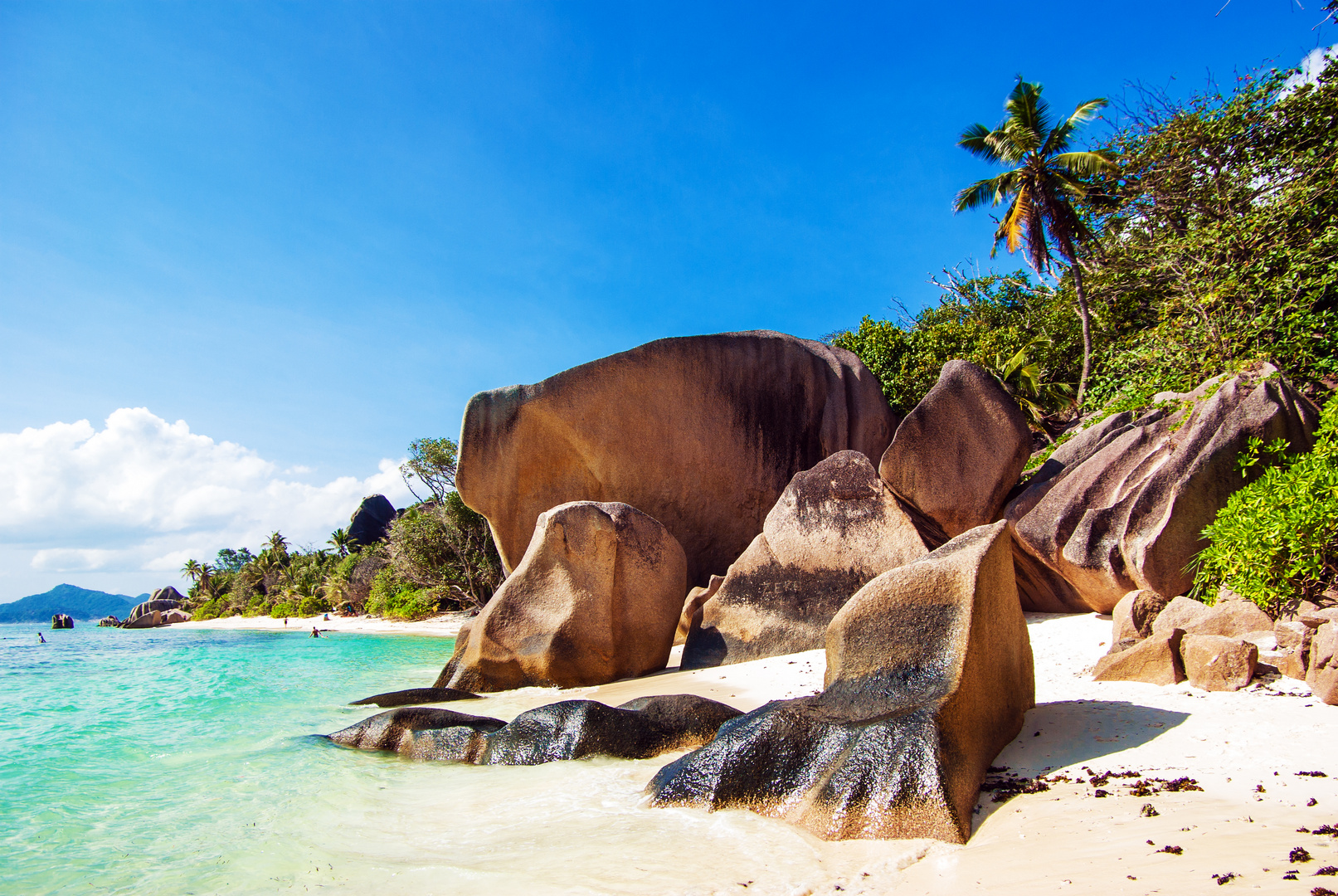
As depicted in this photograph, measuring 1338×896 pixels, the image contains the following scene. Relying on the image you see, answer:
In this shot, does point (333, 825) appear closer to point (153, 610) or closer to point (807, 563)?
point (807, 563)

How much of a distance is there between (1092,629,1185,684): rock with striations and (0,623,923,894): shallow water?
101 inches

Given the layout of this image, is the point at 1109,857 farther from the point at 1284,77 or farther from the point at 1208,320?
the point at 1284,77

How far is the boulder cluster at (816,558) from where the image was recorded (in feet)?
11.3

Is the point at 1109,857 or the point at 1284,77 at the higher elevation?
the point at 1284,77

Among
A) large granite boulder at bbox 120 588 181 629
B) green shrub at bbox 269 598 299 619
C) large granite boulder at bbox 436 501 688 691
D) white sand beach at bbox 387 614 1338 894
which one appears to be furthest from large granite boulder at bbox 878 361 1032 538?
large granite boulder at bbox 120 588 181 629

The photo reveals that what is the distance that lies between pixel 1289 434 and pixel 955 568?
4392 millimetres

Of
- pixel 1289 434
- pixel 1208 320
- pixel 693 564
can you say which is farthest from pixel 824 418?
pixel 1289 434

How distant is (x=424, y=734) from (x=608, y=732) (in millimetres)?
1534

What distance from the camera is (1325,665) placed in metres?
3.67

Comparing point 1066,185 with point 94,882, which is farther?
point 1066,185

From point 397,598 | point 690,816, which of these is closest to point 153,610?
point 397,598

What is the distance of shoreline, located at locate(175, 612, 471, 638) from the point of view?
2278 centimetres

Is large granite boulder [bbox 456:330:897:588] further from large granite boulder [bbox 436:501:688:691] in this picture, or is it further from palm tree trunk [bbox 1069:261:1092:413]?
palm tree trunk [bbox 1069:261:1092:413]

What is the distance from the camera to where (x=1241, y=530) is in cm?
542
